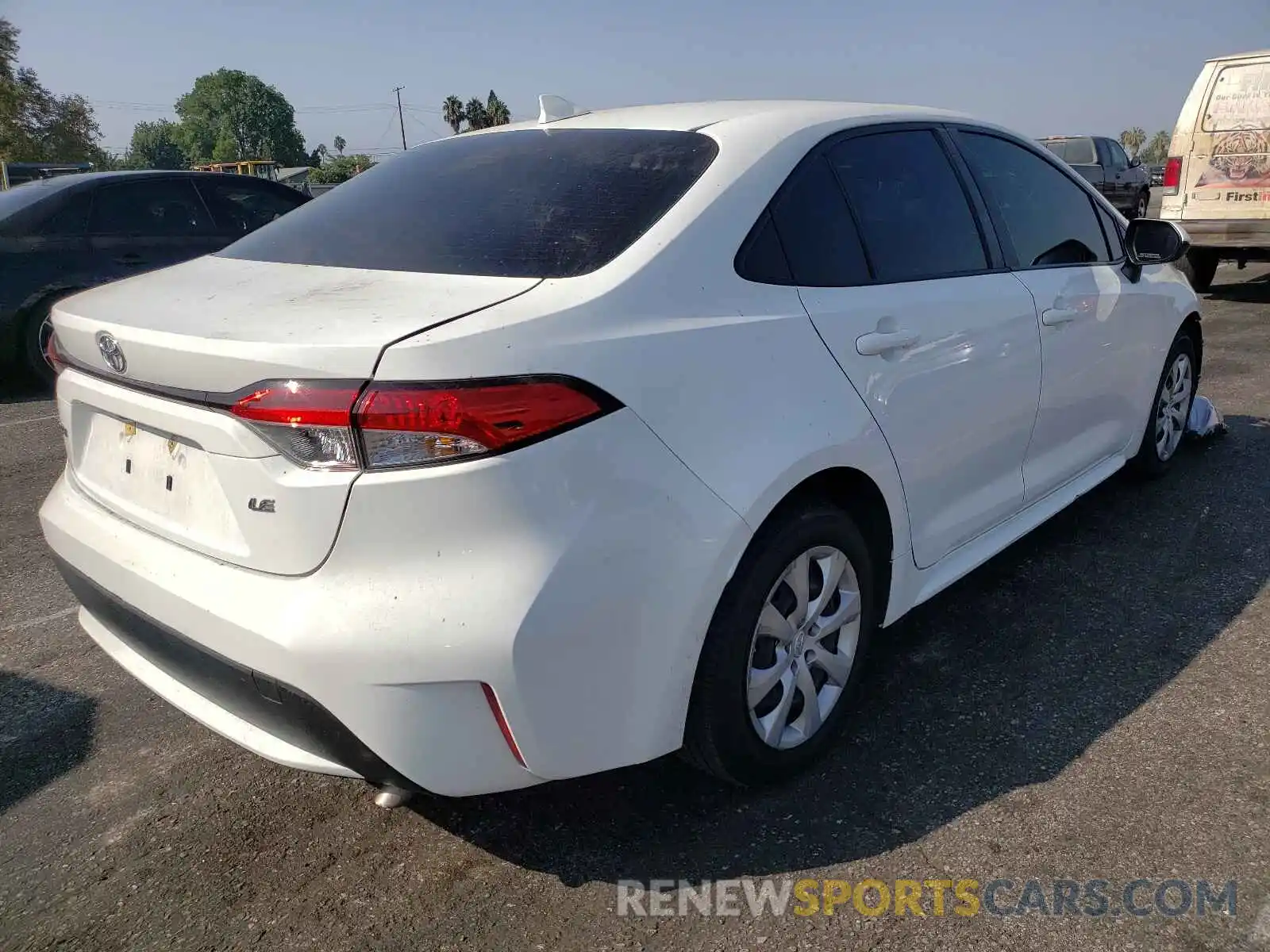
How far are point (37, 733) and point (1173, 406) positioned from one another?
4753mm

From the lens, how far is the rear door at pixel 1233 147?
8.95 metres

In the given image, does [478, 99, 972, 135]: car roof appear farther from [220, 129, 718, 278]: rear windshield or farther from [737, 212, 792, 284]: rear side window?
[737, 212, 792, 284]: rear side window

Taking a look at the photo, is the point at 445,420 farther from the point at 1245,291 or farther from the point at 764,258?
the point at 1245,291

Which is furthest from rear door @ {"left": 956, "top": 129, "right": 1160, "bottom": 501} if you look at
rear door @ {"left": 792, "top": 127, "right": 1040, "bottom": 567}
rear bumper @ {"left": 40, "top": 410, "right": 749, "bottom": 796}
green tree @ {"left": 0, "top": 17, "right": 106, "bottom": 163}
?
green tree @ {"left": 0, "top": 17, "right": 106, "bottom": 163}

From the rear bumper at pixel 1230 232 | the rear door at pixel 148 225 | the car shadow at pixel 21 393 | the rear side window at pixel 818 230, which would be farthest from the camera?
the rear bumper at pixel 1230 232

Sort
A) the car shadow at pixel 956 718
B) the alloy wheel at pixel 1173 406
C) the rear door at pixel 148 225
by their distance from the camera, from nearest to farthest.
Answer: the car shadow at pixel 956 718
the alloy wheel at pixel 1173 406
the rear door at pixel 148 225

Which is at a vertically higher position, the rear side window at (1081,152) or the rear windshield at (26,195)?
the rear windshield at (26,195)

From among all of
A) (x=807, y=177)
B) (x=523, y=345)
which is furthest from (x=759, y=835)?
(x=807, y=177)

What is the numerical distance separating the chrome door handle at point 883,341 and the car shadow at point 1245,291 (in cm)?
992

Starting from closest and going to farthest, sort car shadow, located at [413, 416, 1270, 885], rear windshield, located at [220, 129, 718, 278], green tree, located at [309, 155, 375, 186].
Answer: rear windshield, located at [220, 129, 718, 278], car shadow, located at [413, 416, 1270, 885], green tree, located at [309, 155, 375, 186]

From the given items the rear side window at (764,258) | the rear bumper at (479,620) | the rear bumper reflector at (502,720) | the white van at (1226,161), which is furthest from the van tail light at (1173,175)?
the rear bumper reflector at (502,720)

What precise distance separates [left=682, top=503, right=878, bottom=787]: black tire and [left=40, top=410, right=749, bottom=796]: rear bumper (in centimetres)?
8

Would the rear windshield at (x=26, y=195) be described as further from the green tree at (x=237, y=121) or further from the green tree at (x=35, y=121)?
the green tree at (x=237, y=121)

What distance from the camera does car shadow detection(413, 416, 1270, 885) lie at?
2287mm
